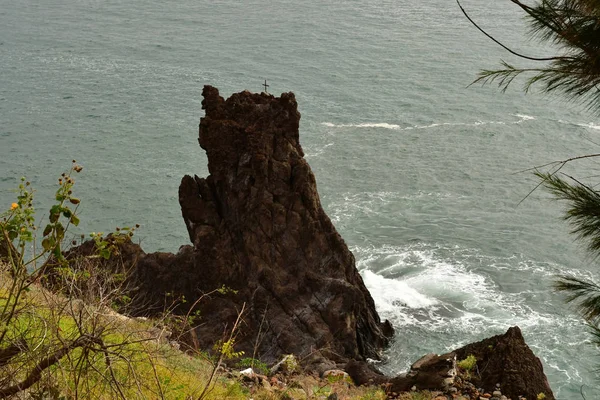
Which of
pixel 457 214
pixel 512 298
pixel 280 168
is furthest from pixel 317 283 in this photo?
pixel 457 214

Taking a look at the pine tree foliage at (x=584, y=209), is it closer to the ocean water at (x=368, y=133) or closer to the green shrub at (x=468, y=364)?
the green shrub at (x=468, y=364)

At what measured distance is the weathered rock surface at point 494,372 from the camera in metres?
16.6

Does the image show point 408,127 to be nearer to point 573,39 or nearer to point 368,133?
point 368,133

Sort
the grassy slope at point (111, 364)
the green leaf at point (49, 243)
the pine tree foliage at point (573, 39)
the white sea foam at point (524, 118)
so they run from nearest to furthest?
the green leaf at point (49, 243) < the grassy slope at point (111, 364) < the pine tree foliage at point (573, 39) < the white sea foam at point (524, 118)

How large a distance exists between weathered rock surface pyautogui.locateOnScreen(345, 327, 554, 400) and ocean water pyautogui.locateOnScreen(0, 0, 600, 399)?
1321 centimetres

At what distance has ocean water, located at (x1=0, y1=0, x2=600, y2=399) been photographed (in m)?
38.3

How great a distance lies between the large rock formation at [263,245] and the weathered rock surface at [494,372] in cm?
1240

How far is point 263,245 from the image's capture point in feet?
103

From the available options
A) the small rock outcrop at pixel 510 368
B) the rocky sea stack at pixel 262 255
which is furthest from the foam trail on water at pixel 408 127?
the small rock outcrop at pixel 510 368

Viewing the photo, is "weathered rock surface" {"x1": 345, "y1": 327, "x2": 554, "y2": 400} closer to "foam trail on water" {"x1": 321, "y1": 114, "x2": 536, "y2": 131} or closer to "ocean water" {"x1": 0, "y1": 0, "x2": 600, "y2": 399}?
"ocean water" {"x1": 0, "y1": 0, "x2": 600, "y2": 399}

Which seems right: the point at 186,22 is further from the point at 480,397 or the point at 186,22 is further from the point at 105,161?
the point at 480,397

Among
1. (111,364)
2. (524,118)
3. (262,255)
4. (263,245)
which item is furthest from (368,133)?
(111,364)

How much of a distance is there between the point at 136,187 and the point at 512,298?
23.5 meters

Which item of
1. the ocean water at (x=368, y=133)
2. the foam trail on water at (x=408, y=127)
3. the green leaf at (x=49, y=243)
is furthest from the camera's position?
the foam trail on water at (x=408, y=127)
